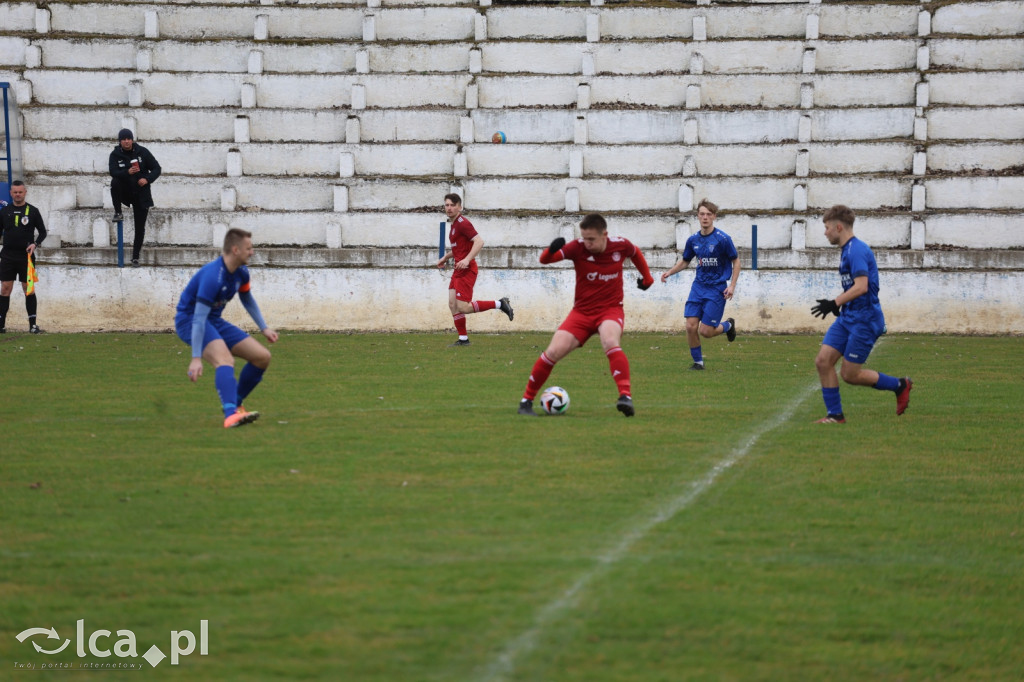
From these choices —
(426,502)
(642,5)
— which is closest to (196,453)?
(426,502)

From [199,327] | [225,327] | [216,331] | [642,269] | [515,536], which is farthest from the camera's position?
[642,269]

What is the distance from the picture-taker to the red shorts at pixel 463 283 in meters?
20.2

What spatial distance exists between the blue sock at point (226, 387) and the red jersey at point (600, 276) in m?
3.29

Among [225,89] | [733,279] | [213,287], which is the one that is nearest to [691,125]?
[225,89]

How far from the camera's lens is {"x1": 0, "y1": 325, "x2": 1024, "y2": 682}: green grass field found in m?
5.25

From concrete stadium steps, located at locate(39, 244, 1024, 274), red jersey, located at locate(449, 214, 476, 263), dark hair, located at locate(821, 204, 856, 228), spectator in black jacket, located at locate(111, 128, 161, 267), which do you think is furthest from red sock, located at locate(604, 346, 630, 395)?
spectator in black jacket, located at locate(111, 128, 161, 267)

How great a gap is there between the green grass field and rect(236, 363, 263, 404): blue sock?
35 cm

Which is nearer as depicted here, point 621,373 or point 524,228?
point 621,373

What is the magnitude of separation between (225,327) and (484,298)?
11.2 meters

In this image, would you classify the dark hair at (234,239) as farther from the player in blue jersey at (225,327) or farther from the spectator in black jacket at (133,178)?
the spectator in black jacket at (133,178)

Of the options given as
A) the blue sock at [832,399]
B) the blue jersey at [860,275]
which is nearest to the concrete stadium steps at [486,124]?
the blue jersey at [860,275]

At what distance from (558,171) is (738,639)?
22.6 m

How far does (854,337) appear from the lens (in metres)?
11.5

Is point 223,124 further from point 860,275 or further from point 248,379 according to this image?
point 860,275
